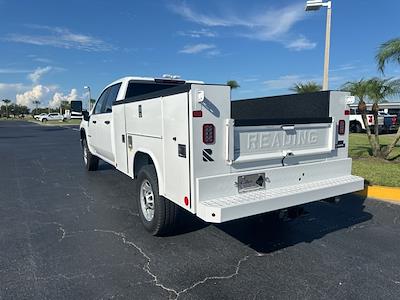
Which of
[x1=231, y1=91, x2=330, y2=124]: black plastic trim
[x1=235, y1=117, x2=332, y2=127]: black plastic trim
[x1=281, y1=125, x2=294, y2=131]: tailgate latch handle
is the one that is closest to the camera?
[x1=235, y1=117, x2=332, y2=127]: black plastic trim

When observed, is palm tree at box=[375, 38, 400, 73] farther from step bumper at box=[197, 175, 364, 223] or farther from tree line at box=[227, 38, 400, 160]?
step bumper at box=[197, 175, 364, 223]

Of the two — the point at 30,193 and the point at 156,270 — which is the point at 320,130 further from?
the point at 30,193

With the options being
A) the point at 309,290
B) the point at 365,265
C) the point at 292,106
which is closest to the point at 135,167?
the point at 292,106

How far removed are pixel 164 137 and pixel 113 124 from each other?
2.16m

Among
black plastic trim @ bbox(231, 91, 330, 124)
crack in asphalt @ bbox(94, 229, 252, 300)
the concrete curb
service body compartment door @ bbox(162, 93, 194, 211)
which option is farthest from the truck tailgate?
the concrete curb

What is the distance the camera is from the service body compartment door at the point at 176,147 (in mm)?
3232

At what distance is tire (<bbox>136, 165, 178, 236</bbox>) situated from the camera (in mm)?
3977

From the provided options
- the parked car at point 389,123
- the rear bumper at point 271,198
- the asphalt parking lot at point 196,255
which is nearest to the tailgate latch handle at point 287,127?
the rear bumper at point 271,198

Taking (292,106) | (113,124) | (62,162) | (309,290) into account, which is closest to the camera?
(309,290)

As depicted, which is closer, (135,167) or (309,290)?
(309,290)

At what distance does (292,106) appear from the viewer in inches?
186

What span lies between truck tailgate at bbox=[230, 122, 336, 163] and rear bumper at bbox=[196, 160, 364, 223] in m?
0.32

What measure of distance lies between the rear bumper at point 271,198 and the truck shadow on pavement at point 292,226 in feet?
1.44

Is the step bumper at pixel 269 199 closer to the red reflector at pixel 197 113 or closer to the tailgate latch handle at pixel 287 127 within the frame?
the tailgate latch handle at pixel 287 127
